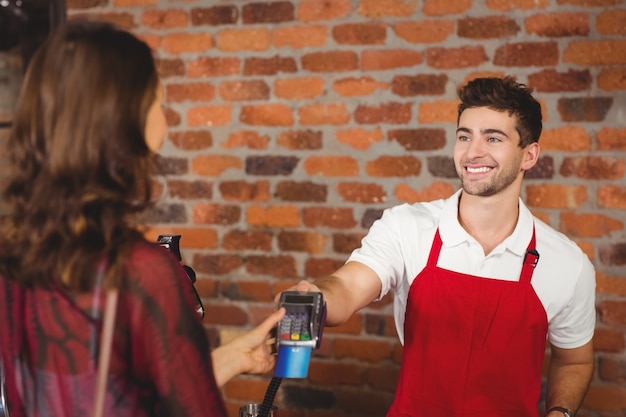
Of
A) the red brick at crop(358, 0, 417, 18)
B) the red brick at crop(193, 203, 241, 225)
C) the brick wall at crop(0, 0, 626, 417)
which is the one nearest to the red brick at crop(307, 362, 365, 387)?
the brick wall at crop(0, 0, 626, 417)

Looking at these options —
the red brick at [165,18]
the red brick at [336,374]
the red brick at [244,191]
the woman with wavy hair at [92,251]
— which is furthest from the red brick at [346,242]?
the woman with wavy hair at [92,251]

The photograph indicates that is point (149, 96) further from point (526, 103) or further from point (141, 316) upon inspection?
point (526, 103)

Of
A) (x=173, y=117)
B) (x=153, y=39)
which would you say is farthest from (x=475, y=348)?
(x=153, y=39)

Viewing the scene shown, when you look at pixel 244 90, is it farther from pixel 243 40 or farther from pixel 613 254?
pixel 613 254

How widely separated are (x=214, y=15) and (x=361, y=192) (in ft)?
2.45

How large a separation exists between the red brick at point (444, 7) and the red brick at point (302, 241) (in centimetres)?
74

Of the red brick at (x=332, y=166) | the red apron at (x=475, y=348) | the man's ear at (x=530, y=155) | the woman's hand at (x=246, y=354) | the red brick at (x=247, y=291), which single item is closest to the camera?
the woman's hand at (x=246, y=354)

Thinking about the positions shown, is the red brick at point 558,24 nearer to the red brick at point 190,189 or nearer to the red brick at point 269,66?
the red brick at point 269,66

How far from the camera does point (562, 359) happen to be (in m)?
1.62

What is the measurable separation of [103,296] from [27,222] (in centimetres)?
14

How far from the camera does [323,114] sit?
2.09 meters

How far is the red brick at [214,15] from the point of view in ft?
7.10

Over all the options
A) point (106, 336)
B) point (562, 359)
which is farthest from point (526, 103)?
point (106, 336)

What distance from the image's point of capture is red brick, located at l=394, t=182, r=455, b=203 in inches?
78.8
